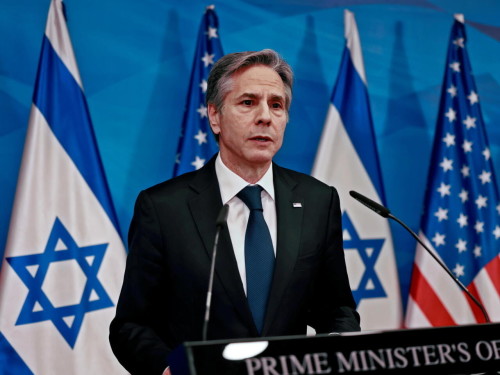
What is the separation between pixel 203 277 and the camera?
2.08m

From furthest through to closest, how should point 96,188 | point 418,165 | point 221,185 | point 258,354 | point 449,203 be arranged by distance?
point 418,165, point 449,203, point 96,188, point 221,185, point 258,354

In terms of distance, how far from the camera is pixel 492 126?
4.95 m

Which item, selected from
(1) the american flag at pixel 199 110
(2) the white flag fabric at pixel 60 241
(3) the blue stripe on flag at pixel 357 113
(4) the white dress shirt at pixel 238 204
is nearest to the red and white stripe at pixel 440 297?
(3) the blue stripe on flag at pixel 357 113

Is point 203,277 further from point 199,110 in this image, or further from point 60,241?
point 199,110

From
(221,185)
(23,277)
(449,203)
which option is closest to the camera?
(221,185)

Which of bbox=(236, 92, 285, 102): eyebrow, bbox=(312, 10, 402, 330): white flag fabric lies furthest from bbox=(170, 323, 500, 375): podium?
bbox=(312, 10, 402, 330): white flag fabric

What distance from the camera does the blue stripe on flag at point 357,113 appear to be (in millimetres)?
4352

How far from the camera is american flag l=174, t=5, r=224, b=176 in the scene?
4.05 m

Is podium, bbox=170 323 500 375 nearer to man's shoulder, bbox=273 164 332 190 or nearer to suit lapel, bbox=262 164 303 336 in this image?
suit lapel, bbox=262 164 303 336

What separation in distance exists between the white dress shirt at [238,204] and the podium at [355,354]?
0.65 meters

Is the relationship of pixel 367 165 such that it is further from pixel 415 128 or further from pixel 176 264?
pixel 176 264

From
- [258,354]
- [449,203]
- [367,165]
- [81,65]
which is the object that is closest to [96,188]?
[81,65]

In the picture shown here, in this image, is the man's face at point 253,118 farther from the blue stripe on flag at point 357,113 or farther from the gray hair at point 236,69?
the blue stripe on flag at point 357,113

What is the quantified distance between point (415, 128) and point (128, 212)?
201cm
